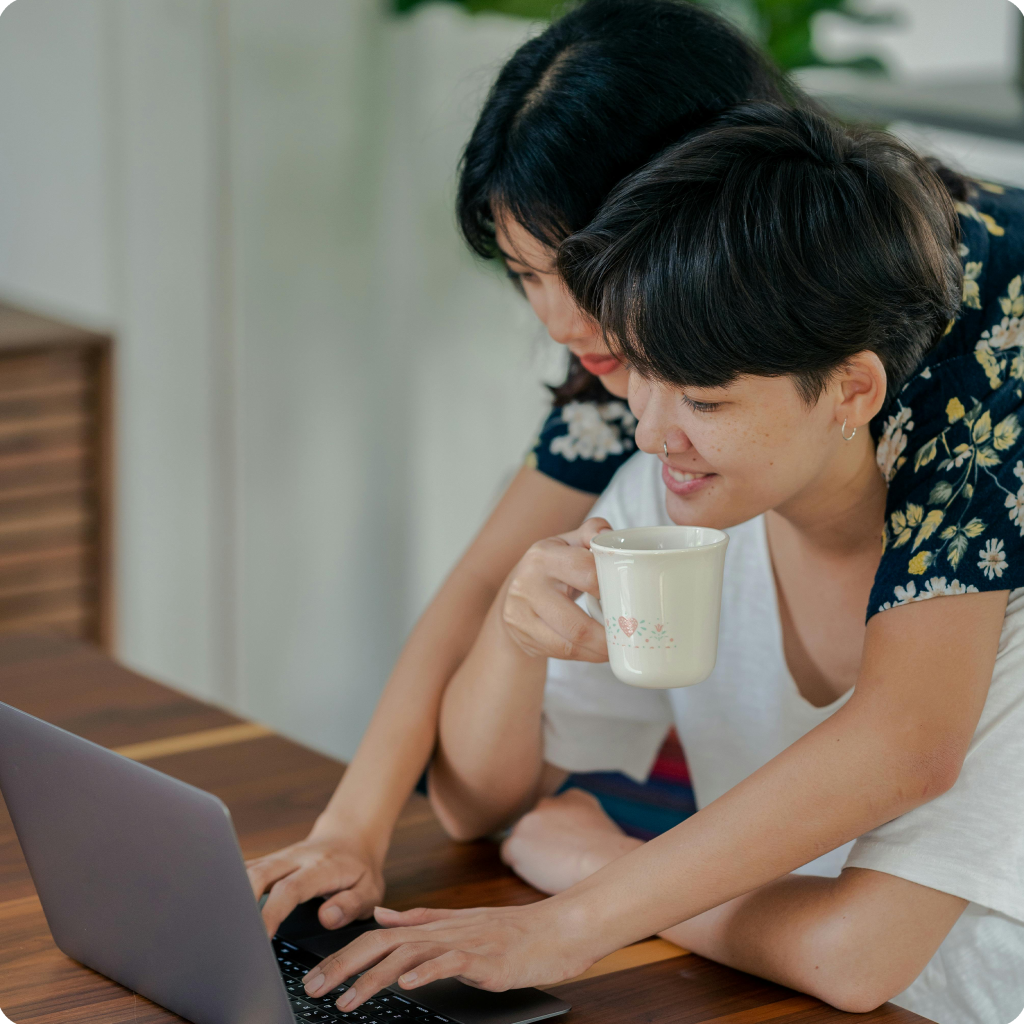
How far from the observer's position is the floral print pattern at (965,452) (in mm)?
896

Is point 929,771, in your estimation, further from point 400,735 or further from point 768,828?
point 400,735

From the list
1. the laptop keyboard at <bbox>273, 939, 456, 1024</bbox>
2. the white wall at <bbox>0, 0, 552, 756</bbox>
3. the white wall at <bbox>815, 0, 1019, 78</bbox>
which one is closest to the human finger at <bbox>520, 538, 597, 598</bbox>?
the laptop keyboard at <bbox>273, 939, 456, 1024</bbox>

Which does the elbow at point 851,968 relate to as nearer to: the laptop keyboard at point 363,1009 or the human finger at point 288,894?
the laptop keyboard at point 363,1009

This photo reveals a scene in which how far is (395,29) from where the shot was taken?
2.51m

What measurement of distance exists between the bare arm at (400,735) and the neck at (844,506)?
0.83ft

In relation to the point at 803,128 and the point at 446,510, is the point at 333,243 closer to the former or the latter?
the point at 446,510

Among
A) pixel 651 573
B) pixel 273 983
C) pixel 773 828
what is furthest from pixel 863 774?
pixel 273 983

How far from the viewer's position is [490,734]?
44.4 inches

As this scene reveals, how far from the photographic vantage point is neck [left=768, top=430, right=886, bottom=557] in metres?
1.03

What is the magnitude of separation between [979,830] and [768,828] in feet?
0.50

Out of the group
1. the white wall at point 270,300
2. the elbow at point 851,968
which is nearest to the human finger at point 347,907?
the elbow at point 851,968

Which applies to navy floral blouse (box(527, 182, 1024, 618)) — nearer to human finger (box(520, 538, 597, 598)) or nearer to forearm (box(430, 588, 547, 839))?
human finger (box(520, 538, 597, 598))

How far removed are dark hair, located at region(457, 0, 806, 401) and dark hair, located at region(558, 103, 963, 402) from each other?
9cm

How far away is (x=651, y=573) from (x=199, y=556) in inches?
76.9
